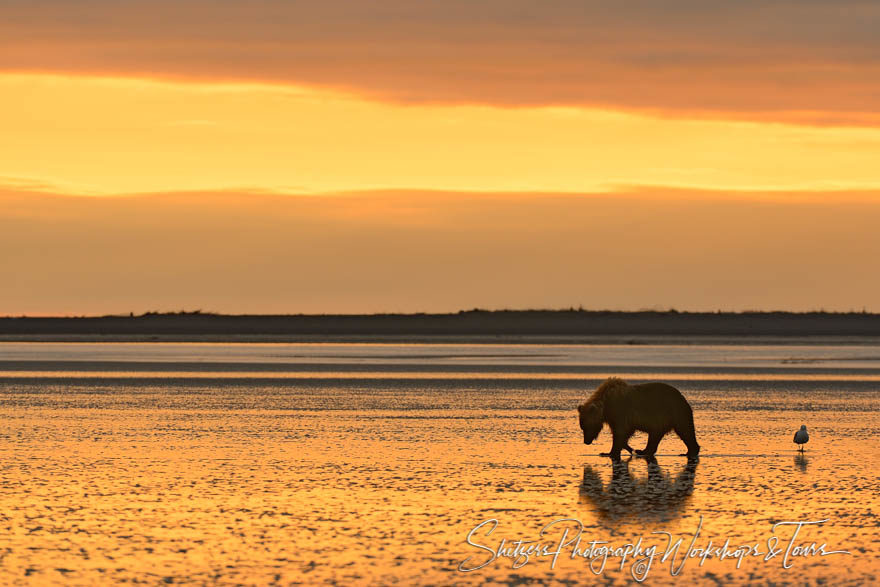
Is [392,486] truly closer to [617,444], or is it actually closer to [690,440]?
[617,444]

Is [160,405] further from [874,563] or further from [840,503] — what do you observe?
[874,563]

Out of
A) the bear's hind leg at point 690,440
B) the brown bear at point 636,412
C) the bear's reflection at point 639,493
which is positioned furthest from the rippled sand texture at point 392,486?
the brown bear at point 636,412

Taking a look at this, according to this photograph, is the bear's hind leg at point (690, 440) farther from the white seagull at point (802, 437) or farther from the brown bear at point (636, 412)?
the white seagull at point (802, 437)

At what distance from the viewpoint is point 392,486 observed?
53.1ft

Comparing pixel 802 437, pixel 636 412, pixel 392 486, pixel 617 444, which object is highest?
pixel 636 412

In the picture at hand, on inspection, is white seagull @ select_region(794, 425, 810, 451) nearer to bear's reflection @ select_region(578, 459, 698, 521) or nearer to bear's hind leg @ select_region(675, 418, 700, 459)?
bear's hind leg @ select_region(675, 418, 700, 459)

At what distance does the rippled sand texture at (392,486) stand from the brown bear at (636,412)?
0.48m

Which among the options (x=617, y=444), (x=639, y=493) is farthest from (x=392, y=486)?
(x=617, y=444)

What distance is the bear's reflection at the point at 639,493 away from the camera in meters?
14.5

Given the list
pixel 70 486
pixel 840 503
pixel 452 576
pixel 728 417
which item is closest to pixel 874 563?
pixel 840 503

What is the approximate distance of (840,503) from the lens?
49.5 ft

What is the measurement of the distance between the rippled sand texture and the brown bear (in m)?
0.48

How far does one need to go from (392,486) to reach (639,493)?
3174 mm

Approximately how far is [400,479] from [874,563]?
6.68 metres
